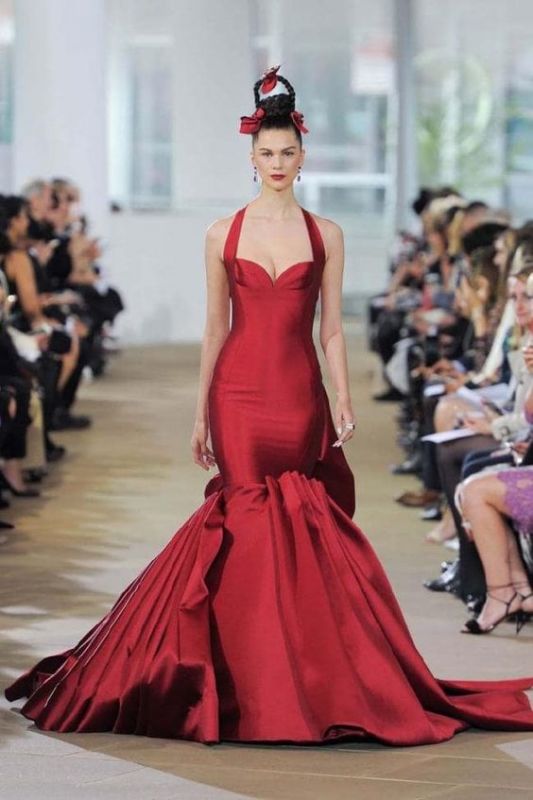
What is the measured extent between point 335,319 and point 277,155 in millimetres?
462

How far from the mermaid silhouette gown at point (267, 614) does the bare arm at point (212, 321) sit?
0.11ft

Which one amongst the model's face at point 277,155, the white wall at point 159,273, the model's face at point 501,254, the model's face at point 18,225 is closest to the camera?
the model's face at point 277,155

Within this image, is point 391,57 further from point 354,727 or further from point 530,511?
point 354,727

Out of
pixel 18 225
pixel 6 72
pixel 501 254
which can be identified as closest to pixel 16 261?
pixel 18 225

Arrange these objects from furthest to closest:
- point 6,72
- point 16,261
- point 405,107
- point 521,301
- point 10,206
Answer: point 405,107 → point 6,72 → point 10,206 → point 16,261 → point 521,301

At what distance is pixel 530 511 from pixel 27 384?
341 centimetres

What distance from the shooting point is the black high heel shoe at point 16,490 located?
29.5 ft

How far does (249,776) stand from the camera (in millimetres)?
4426

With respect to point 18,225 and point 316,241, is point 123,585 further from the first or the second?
point 18,225

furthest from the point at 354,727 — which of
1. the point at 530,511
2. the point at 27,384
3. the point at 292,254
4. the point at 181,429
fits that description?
the point at 181,429

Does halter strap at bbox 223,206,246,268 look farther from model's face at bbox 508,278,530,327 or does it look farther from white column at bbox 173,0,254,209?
white column at bbox 173,0,254,209

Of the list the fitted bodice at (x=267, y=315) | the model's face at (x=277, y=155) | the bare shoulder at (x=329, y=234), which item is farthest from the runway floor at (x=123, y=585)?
the model's face at (x=277, y=155)

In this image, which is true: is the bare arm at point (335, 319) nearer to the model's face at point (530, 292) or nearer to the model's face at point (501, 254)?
the model's face at point (530, 292)

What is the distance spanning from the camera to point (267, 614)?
480 centimetres
